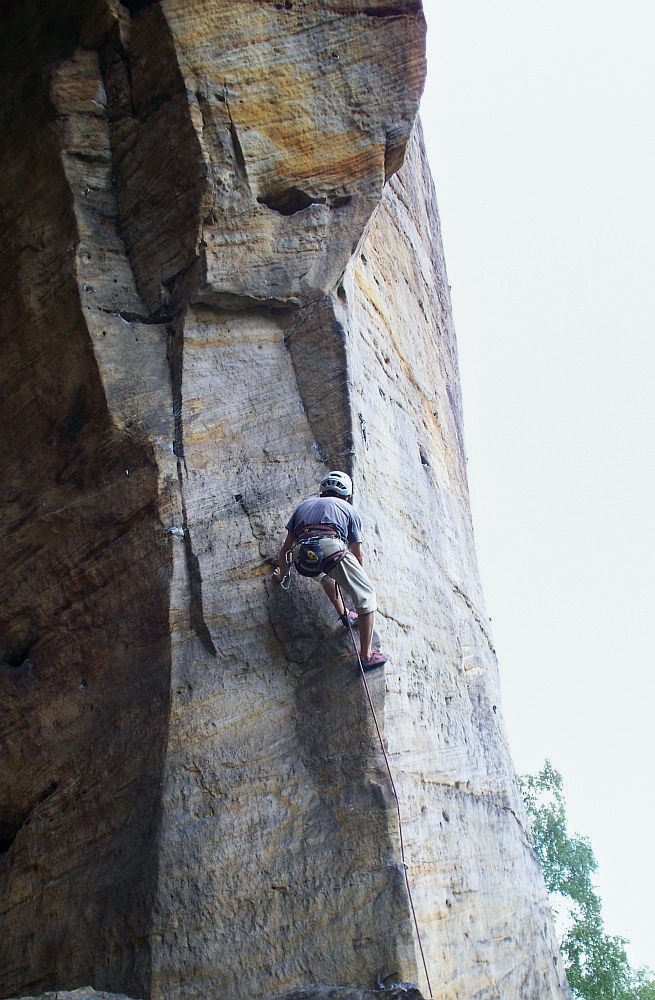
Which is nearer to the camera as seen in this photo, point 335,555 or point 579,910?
point 335,555

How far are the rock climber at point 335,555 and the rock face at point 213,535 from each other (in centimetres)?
17

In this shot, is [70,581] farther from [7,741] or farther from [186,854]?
[186,854]

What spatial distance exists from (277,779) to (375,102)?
4.08 m

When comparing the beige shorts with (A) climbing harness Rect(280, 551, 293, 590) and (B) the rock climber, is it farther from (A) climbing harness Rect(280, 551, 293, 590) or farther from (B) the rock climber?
(A) climbing harness Rect(280, 551, 293, 590)

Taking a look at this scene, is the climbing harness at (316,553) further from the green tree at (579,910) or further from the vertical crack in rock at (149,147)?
the green tree at (579,910)

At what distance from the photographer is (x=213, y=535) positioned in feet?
17.2

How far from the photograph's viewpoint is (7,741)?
5.63m

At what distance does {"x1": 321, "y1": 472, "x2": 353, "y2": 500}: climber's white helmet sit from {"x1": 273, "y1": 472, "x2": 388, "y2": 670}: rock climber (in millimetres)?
27

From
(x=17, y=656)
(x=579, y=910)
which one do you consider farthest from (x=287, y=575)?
(x=579, y=910)

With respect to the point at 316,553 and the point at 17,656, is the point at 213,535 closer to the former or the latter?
the point at 316,553

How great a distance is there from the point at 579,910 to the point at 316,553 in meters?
11.2

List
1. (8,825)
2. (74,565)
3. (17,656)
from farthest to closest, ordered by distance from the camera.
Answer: (17,656)
(74,565)
(8,825)

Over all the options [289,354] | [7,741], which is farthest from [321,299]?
[7,741]

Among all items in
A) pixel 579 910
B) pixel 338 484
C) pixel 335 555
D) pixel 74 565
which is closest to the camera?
pixel 335 555
